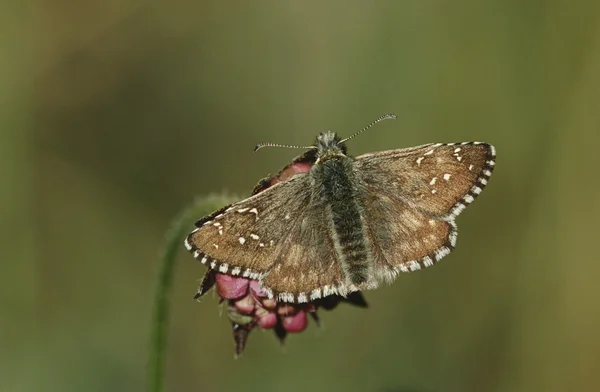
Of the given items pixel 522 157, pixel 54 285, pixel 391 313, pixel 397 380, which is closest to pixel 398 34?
pixel 522 157

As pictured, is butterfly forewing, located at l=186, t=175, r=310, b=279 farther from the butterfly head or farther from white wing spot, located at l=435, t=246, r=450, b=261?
white wing spot, located at l=435, t=246, r=450, b=261

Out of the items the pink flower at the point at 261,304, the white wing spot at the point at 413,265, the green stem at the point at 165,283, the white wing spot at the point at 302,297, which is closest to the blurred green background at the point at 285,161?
the green stem at the point at 165,283

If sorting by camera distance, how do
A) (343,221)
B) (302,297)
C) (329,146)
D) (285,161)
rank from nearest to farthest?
1. (302,297)
2. (343,221)
3. (329,146)
4. (285,161)

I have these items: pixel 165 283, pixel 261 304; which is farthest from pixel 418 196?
pixel 165 283

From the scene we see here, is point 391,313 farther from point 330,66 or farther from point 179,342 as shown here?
point 330,66

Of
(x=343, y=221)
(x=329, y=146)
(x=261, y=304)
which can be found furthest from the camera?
(x=329, y=146)

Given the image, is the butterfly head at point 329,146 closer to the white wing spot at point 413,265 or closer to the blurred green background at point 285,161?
the white wing spot at point 413,265

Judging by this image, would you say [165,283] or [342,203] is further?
[165,283]

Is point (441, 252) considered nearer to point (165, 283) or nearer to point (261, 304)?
point (261, 304)

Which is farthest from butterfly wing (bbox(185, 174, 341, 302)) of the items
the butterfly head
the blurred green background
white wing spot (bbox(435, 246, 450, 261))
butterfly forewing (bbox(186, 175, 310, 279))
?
the blurred green background
